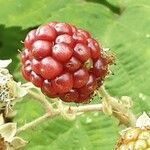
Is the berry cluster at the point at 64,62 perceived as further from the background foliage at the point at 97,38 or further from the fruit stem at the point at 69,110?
the background foliage at the point at 97,38

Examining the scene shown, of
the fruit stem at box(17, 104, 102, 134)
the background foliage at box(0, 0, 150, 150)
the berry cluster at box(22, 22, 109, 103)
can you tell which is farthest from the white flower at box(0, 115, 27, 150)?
the background foliage at box(0, 0, 150, 150)

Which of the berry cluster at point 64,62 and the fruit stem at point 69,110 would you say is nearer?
the berry cluster at point 64,62

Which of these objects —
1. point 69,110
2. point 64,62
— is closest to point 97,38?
point 69,110

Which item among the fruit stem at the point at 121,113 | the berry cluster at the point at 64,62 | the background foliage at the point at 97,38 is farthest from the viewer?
the background foliage at the point at 97,38

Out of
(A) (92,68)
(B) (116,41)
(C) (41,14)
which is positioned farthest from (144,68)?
(A) (92,68)

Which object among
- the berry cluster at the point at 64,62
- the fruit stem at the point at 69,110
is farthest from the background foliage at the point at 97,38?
the berry cluster at the point at 64,62

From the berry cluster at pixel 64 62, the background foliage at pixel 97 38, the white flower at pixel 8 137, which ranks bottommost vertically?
the background foliage at pixel 97 38

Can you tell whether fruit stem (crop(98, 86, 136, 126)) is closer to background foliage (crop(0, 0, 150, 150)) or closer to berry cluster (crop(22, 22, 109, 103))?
berry cluster (crop(22, 22, 109, 103))

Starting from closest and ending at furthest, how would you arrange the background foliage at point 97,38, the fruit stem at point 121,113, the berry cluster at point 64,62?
the berry cluster at point 64,62 → the fruit stem at point 121,113 → the background foliage at point 97,38

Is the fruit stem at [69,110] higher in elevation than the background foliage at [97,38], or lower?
higher
